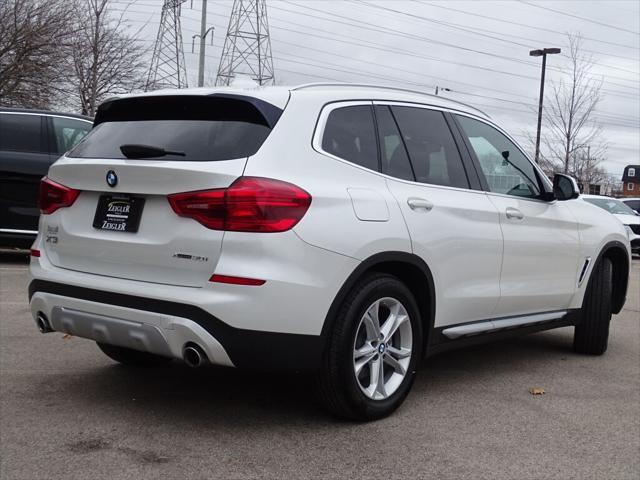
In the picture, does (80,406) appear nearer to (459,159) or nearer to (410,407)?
(410,407)

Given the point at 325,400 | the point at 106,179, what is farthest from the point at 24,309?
the point at 325,400

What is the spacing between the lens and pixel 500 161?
5406 mm

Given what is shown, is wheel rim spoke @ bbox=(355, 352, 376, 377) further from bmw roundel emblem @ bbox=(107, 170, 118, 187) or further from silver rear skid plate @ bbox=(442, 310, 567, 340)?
bmw roundel emblem @ bbox=(107, 170, 118, 187)

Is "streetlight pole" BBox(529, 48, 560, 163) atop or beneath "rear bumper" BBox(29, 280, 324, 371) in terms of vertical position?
atop

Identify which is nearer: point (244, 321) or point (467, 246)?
point (244, 321)

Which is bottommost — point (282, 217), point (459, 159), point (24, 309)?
point (24, 309)

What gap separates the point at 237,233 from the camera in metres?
3.61

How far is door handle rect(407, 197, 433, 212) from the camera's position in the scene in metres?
4.34

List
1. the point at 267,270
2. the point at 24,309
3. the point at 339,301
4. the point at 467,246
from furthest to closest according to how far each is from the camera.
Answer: the point at 24,309
the point at 467,246
the point at 339,301
the point at 267,270

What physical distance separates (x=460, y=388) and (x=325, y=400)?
1355 millimetres

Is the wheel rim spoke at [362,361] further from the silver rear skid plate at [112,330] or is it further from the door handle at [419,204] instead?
the silver rear skid plate at [112,330]

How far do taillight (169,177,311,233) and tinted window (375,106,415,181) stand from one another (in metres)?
0.85

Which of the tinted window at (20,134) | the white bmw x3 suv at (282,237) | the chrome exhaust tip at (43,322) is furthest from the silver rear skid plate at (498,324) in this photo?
the tinted window at (20,134)

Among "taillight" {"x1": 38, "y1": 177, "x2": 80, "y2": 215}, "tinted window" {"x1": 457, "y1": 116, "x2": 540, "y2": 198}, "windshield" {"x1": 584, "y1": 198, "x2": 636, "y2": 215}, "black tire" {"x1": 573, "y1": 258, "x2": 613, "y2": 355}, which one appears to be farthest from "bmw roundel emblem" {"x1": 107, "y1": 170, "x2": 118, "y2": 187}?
"windshield" {"x1": 584, "y1": 198, "x2": 636, "y2": 215}
